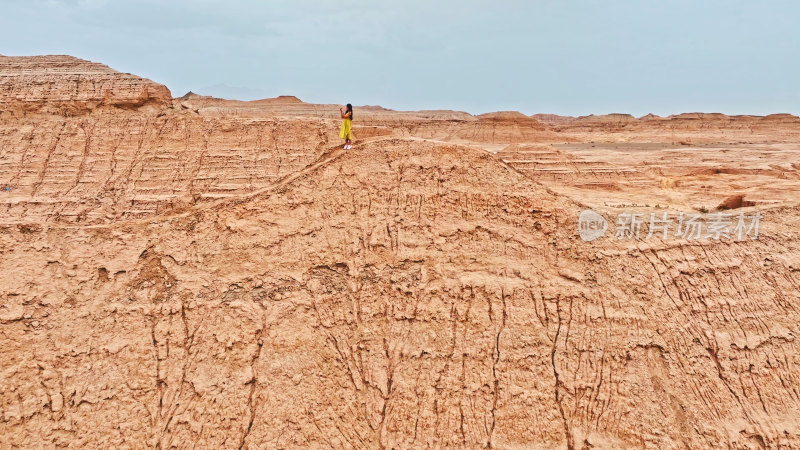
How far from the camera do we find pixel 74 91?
12508 mm

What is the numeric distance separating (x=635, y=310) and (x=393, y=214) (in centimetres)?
404

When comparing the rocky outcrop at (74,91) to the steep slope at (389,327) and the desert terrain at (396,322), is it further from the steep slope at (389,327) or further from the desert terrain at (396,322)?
the steep slope at (389,327)

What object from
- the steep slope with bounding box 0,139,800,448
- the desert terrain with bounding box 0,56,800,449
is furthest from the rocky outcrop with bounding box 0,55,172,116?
the steep slope with bounding box 0,139,800,448

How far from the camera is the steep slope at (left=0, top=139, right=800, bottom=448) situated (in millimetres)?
6578

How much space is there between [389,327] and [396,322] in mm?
129

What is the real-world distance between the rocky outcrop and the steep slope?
255 inches

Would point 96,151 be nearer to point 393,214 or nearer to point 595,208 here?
point 393,214

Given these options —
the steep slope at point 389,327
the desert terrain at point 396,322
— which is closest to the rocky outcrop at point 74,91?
the desert terrain at point 396,322

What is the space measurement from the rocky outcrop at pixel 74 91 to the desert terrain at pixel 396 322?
250 inches

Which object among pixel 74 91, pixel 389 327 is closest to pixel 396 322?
pixel 389 327

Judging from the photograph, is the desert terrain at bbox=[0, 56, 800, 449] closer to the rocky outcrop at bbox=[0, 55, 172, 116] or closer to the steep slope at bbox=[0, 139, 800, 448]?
the steep slope at bbox=[0, 139, 800, 448]

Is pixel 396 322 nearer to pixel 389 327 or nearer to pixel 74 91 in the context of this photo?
pixel 389 327

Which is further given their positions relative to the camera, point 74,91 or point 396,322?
point 74,91

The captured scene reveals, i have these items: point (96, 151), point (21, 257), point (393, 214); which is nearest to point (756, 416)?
point (393, 214)
